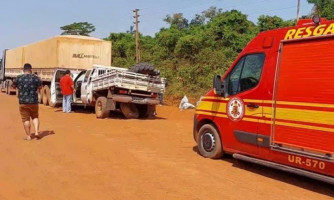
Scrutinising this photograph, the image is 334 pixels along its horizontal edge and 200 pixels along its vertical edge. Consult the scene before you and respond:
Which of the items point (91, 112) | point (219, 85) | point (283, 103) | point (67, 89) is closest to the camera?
point (283, 103)

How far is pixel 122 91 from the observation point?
14.1 meters

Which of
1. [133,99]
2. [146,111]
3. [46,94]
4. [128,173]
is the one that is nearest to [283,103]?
[128,173]

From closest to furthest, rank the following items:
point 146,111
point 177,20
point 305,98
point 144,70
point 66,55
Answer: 1. point 305,98
2. point 144,70
3. point 146,111
4. point 66,55
5. point 177,20

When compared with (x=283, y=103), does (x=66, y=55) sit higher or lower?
higher

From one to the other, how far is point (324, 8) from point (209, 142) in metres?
27.5

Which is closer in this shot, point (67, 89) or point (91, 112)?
point (67, 89)

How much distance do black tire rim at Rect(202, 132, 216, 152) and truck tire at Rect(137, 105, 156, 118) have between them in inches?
290

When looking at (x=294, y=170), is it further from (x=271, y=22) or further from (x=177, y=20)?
(x=177, y=20)

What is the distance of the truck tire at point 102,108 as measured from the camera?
47.3 feet

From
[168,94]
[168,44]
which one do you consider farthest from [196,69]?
[168,44]

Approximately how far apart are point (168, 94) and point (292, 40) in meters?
17.4

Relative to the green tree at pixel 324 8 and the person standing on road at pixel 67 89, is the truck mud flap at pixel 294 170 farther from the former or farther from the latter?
the green tree at pixel 324 8

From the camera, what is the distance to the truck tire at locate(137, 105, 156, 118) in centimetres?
1526

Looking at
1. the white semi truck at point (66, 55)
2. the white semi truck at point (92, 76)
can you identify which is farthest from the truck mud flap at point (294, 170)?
the white semi truck at point (66, 55)
